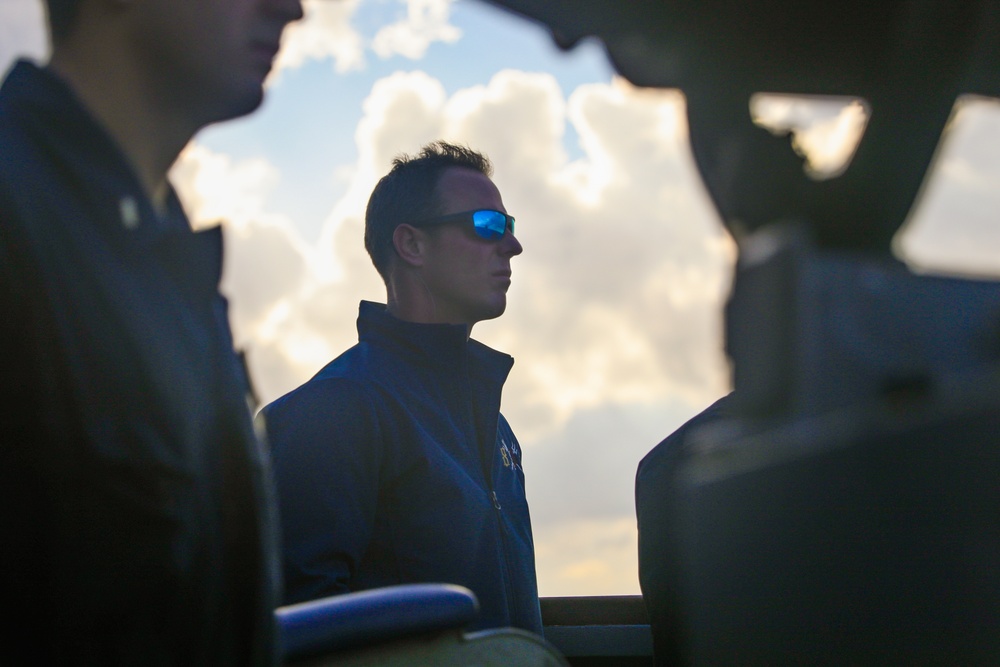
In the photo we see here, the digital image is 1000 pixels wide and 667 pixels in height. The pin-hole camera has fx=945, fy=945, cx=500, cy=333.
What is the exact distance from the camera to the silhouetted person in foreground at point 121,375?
944mm

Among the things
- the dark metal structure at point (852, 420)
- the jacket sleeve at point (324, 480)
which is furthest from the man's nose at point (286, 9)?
the jacket sleeve at point (324, 480)

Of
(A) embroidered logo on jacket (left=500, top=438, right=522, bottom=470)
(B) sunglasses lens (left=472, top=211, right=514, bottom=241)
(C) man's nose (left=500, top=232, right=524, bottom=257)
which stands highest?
(B) sunglasses lens (left=472, top=211, right=514, bottom=241)

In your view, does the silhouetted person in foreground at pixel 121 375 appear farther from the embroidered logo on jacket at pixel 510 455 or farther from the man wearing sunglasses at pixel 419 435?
the embroidered logo on jacket at pixel 510 455

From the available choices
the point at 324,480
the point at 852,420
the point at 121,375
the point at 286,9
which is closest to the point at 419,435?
the point at 324,480

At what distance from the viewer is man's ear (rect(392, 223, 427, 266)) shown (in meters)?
3.09

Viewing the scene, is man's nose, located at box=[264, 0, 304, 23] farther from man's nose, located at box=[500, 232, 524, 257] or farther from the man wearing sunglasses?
man's nose, located at box=[500, 232, 524, 257]

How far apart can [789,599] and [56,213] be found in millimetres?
842

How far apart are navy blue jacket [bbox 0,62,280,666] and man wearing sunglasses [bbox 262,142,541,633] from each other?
3.29 feet

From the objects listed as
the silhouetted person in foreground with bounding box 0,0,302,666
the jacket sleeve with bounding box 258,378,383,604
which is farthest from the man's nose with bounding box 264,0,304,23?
the jacket sleeve with bounding box 258,378,383,604

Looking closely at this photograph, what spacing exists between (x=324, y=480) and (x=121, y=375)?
1217 mm

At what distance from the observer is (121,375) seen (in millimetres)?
997

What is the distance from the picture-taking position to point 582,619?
3.89 metres

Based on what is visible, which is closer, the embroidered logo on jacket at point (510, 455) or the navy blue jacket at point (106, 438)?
the navy blue jacket at point (106, 438)

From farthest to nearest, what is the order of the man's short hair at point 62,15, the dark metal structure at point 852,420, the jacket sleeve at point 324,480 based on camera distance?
the jacket sleeve at point 324,480, the man's short hair at point 62,15, the dark metal structure at point 852,420
